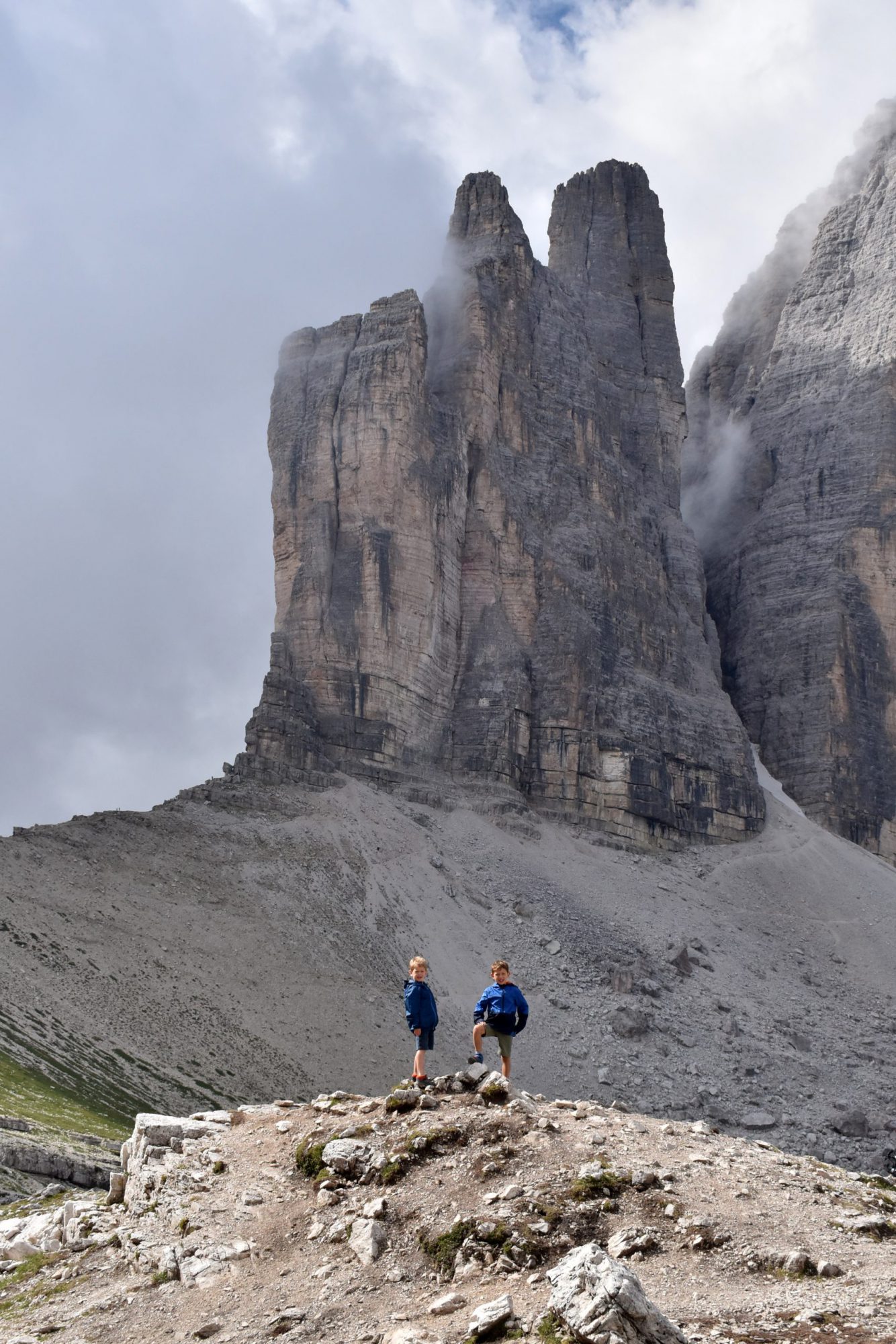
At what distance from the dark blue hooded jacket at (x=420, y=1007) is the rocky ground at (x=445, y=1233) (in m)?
0.98

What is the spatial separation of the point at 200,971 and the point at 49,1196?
118 ft

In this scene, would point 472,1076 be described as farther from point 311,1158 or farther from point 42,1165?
point 42,1165

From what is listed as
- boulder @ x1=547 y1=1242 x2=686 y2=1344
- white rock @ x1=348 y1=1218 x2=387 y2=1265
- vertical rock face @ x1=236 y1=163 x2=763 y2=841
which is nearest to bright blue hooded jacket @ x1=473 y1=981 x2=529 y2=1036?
white rock @ x1=348 y1=1218 x2=387 y2=1265

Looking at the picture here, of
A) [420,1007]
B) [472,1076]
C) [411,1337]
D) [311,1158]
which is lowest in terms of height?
[411,1337]

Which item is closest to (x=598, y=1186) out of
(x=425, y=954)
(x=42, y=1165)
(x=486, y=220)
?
(x=42, y=1165)

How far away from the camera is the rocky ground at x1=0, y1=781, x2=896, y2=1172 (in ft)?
171

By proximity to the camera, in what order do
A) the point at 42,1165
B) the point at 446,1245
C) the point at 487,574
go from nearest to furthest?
the point at 446,1245 < the point at 42,1165 < the point at 487,574

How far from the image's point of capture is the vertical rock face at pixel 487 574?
83.9 meters

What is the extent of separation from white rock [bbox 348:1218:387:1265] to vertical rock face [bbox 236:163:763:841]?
6179 centimetres

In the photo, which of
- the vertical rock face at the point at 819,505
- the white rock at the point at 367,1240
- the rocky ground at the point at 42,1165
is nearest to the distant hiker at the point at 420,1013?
the white rock at the point at 367,1240

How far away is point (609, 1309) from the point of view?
11836 mm

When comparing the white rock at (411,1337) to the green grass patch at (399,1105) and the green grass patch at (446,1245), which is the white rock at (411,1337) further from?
the green grass patch at (399,1105)

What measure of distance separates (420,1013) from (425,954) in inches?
1941

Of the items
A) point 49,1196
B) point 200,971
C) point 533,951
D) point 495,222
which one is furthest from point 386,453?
point 49,1196
